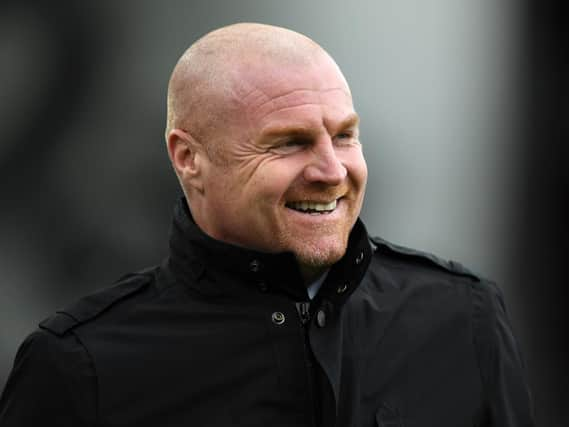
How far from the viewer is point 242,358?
2.42 meters

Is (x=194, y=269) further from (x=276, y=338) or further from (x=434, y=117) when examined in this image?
(x=434, y=117)

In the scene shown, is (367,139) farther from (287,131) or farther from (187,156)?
(287,131)

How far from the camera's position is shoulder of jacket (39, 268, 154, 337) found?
8.03 feet

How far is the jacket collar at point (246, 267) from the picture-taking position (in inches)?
92.4

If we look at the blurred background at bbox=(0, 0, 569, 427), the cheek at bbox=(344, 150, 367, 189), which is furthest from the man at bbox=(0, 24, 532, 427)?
the blurred background at bbox=(0, 0, 569, 427)

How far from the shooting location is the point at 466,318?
2613mm

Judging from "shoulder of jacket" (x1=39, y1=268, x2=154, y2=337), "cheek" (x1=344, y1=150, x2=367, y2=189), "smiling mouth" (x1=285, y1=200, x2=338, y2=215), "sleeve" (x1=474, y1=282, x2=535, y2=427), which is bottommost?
"sleeve" (x1=474, y1=282, x2=535, y2=427)

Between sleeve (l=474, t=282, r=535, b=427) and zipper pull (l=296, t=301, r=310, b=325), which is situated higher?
zipper pull (l=296, t=301, r=310, b=325)

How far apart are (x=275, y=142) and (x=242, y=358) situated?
0.42 m

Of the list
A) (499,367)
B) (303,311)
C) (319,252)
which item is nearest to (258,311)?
(303,311)

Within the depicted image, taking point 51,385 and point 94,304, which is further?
point 94,304

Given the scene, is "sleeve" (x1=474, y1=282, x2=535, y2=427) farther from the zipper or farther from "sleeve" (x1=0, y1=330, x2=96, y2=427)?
"sleeve" (x1=0, y1=330, x2=96, y2=427)

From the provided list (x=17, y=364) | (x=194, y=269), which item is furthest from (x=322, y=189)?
(x=17, y=364)

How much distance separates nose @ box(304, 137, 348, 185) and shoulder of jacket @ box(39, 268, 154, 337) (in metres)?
0.48
